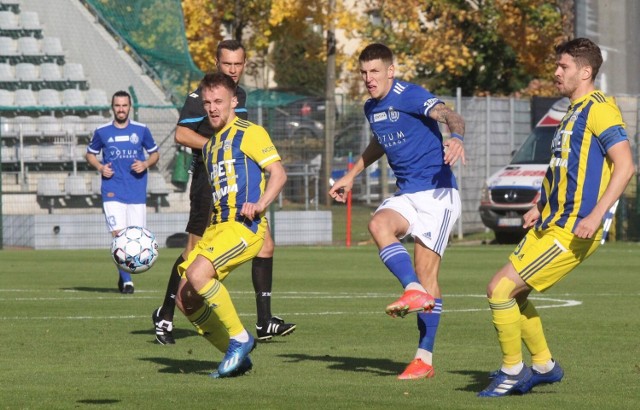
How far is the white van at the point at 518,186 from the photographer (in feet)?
82.7

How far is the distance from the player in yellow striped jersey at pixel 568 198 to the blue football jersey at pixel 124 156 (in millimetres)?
8966

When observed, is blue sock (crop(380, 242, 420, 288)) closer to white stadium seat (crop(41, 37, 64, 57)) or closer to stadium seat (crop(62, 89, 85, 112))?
stadium seat (crop(62, 89, 85, 112))

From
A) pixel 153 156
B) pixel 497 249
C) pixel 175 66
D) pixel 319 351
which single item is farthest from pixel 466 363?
pixel 175 66

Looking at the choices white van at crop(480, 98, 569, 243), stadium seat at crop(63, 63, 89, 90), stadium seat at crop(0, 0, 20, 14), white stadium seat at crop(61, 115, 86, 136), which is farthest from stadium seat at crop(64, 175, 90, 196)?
stadium seat at crop(0, 0, 20, 14)

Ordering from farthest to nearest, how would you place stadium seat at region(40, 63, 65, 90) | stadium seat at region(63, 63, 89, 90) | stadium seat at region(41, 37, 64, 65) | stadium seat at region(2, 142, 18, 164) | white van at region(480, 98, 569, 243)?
stadium seat at region(41, 37, 64, 65)
stadium seat at region(63, 63, 89, 90)
stadium seat at region(40, 63, 65, 90)
stadium seat at region(2, 142, 18, 164)
white van at region(480, 98, 569, 243)

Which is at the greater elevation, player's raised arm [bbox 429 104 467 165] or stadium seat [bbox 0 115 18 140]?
player's raised arm [bbox 429 104 467 165]

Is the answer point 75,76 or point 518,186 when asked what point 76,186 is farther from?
point 518,186

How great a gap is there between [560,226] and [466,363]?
1.92 meters

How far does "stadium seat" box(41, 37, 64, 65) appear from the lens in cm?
3350

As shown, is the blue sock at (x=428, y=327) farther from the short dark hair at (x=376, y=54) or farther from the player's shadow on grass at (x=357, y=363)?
the short dark hair at (x=376, y=54)

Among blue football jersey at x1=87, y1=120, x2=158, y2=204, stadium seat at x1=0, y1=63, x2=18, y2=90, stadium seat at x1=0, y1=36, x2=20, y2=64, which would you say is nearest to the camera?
blue football jersey at x1=87, y1=120, x2=158, y2=204

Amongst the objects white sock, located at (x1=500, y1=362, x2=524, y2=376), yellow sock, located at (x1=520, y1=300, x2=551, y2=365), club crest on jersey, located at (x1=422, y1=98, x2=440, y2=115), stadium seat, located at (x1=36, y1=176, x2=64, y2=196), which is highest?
club crest on jersey, located at (x1=422, y1=98, x2=440, y2=115)

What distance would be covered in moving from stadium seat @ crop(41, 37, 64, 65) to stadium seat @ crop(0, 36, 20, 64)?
0.73 meters

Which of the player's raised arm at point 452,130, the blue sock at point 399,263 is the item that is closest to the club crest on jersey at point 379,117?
the player's raised arm at point 452,130
